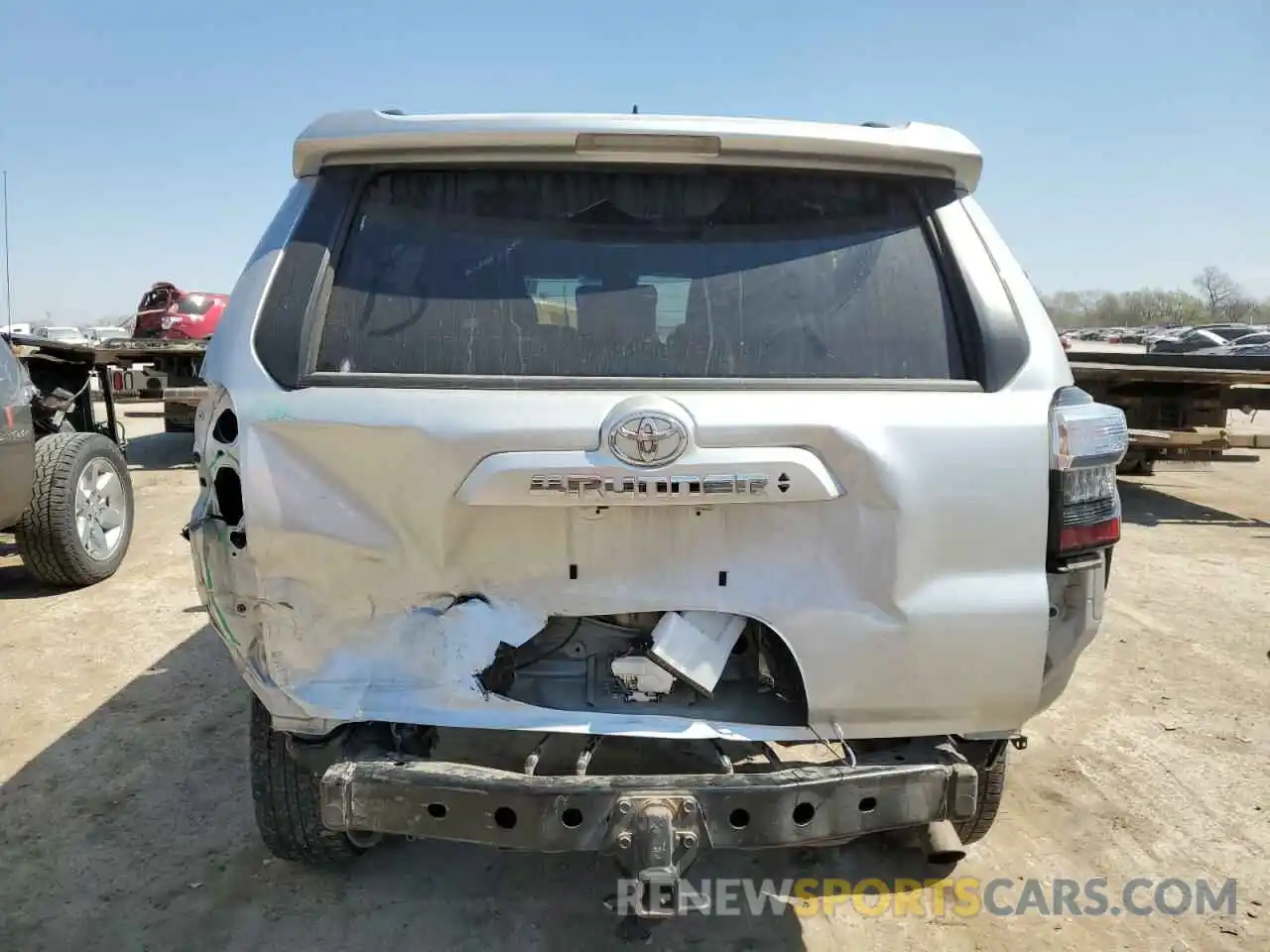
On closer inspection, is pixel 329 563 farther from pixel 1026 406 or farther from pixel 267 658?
pixel 1026 406

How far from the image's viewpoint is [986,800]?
268cm

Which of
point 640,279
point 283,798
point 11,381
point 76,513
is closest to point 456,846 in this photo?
point 283,798

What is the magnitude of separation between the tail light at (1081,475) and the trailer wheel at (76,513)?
19.6 ft

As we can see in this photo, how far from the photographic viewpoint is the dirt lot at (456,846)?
8.76 feet

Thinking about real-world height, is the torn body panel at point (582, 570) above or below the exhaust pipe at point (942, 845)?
above

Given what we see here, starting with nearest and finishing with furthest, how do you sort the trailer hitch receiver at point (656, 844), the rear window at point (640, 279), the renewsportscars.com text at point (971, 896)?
the trailer hitch receiver at point (656, 844)
the rear window at point (640, 279)
the renewsportscars.com text at point (971, 896)

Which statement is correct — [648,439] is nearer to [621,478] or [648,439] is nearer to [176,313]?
[621,478]

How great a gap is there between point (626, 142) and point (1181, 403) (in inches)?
375

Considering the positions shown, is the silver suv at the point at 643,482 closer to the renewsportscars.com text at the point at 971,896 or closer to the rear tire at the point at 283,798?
the rear tire at the point at 283,798

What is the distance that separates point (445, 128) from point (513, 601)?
1170mm

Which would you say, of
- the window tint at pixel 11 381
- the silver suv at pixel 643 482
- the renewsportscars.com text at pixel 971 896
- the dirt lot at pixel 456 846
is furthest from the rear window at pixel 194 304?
the renewsportscars.com text at pixel 971 896

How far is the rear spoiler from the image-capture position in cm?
221

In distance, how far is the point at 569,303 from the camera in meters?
2.25

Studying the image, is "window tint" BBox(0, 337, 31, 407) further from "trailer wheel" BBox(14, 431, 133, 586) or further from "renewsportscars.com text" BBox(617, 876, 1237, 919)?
"renewsportscars.com text" BBox(617, 876, 1237, 919)
